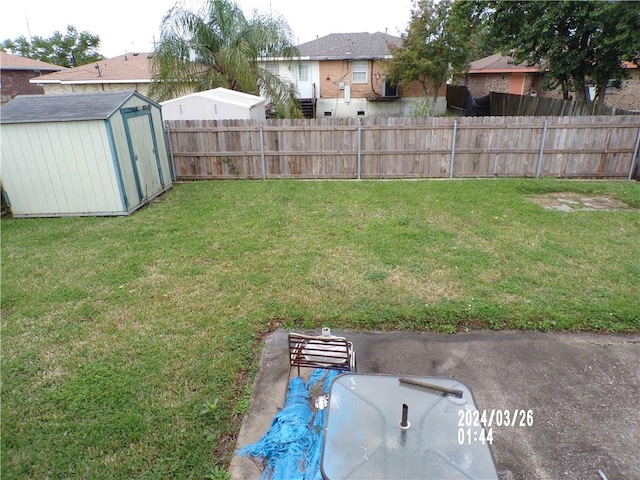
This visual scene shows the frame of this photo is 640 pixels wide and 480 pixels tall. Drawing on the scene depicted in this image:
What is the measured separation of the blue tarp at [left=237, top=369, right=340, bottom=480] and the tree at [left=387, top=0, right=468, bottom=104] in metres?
19.3

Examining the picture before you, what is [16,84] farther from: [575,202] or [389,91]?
[575,202]

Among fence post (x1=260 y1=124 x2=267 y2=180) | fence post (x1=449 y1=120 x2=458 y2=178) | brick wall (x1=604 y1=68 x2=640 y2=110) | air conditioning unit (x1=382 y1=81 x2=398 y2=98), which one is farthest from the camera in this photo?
air conditioning unit (x1=382 y1=81 x2=398 y2=98)

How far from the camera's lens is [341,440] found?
6.73 feet

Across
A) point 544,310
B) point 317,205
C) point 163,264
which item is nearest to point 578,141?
point 317,205

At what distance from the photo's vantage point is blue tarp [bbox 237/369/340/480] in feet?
8.75

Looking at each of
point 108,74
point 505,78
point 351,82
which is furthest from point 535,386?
point 505,78

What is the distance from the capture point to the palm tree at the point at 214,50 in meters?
13.4

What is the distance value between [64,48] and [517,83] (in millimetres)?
36131

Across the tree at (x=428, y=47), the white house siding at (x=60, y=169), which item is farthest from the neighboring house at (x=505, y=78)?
the white house siding at (x=60, y=169)

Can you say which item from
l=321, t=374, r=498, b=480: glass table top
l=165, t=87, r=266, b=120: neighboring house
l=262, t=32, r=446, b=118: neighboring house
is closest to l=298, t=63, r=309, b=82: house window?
l=262, t=32, r=446, b=118: neighboring house

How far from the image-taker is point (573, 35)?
1166 cm

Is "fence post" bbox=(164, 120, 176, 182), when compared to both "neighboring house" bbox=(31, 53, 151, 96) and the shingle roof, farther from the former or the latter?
"neighboring house" bbox=(31, 53, 151, 96)

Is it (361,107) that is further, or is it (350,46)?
(361,107)

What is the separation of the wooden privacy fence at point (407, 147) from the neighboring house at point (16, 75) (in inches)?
743
